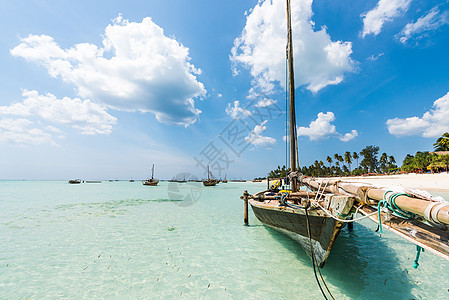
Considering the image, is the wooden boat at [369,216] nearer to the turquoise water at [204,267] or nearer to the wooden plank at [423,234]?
the wooden plank at [423,234]

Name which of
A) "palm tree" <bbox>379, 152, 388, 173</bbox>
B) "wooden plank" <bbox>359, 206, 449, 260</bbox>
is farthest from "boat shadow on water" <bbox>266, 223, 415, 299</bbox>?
"palm tree" <bbox>379, 152, 388, 173</bbox>

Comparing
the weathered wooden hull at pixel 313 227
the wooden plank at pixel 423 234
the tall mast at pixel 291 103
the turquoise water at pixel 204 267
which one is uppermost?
the tall mast at pixel 291 103

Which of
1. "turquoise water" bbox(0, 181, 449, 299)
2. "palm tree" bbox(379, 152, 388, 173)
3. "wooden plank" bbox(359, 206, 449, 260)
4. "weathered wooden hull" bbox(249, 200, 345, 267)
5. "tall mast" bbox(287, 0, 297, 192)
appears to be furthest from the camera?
"palm tree" bbox(379, 152, 388, 173)

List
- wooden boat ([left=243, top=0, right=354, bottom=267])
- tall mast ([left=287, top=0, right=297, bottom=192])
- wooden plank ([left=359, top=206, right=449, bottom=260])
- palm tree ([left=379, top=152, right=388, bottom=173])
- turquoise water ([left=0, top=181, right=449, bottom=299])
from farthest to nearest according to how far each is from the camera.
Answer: palm tree ([left=379, top=152, right=388, bottom=173]), tall mast ([left=287, top=0, right=297, bottom=192]), turquoise water ([left=0, top=181, right=449, bottom=299]), wooden boat ([left=243, top=0, right=354, bottom=267]), wooden plank ([left=359, top=206, right=449, bottom=260])

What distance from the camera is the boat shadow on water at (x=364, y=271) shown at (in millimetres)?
4895

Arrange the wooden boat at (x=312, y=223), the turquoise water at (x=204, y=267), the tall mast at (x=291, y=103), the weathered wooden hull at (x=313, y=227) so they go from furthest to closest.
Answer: the tall mast at (x=291, y=103), the turquoise water at (x=204, y=267), the weathered wooden hull at (x=313, y=227), the wooden boat at (x=312, y=223)

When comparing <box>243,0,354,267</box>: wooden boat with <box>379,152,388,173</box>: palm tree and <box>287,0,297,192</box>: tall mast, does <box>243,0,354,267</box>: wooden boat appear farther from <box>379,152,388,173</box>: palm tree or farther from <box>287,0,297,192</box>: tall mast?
<box>379,152,388,173</box>: palm tree

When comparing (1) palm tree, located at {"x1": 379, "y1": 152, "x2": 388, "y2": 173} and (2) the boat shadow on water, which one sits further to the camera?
(1) palm tree, located at {"x1": 379, "y1": 152, "x2": 388, "y2": 173}

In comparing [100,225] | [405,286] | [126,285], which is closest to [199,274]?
[126,285]

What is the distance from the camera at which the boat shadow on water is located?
489 centimetres

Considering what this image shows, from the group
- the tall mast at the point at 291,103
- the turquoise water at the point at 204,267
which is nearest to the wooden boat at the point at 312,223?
the turquoise water at the point at 204,267

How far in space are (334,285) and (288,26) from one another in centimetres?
1490

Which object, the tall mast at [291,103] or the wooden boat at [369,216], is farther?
the tall mast at [291,103]

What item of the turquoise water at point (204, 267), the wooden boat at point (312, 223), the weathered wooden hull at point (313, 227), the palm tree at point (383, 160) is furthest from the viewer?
the palm tree at point (383, 160)
